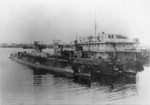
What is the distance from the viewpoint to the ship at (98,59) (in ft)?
39.5

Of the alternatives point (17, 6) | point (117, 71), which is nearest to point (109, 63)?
point (117, 71)

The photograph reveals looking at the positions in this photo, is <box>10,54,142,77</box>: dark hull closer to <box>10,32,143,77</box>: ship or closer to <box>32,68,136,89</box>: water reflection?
<box>10,32,143,77</box>: ship

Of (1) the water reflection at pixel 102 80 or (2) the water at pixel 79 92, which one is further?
(1) the water reflection at pixel 102 80

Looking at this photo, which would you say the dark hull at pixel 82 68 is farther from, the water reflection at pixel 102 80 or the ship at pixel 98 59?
the water reflection at pixel 102 80

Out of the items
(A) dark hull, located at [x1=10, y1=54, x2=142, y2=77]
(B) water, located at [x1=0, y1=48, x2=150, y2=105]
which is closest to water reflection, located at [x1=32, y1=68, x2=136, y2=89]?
(B) water, located at [x1=0, y1=48, x2=150, y2=105]

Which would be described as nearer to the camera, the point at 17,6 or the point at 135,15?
the point at 17,6

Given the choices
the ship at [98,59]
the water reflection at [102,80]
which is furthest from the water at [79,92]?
the ship at [98,59]

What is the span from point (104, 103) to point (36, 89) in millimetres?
2653

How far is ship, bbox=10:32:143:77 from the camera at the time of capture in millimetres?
12047

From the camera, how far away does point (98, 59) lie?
1348 centimetres

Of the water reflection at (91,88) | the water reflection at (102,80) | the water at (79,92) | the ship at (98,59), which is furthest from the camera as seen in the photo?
the ship at (98,59)

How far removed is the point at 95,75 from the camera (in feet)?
38.7

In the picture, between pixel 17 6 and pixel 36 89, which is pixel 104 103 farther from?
pixel 17 6

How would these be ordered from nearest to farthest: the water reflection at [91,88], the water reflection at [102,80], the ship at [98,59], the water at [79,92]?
1. the water at [79,92]
2. the water reflection at [91,88]
3. the water reflection at [102,80]
4. the ship at [98,59]
